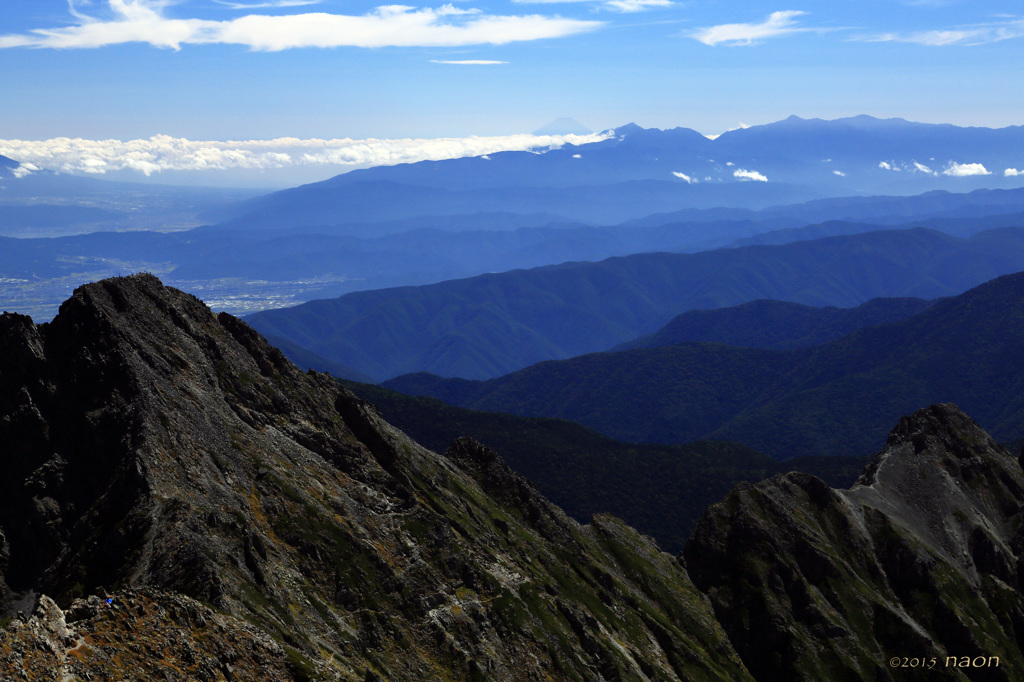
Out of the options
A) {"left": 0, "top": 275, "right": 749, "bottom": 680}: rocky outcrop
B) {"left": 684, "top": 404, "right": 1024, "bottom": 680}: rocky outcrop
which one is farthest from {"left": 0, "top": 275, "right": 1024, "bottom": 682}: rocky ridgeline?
{"left": 684, "top": 404, "right": 1024, "bottom": 680}: rocky outcrop

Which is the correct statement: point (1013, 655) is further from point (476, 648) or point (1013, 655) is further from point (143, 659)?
point (143, 659)

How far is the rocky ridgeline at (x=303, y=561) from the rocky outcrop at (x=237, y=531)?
0.30 m

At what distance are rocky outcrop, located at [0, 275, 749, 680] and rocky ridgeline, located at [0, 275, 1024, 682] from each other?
30 centimetres

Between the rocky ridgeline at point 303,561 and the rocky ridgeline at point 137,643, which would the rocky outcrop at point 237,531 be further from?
→ the rocky ridgeline at point 303,561

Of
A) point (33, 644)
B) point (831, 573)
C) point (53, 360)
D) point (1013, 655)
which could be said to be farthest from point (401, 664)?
point (1013, 655)

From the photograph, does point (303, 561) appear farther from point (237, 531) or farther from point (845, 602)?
point (845, 602)

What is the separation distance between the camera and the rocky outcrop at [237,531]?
235ft

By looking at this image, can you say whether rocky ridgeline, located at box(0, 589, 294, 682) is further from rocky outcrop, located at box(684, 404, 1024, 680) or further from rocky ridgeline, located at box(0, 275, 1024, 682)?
rocky outcrop, located at box(684, 404, 1024, 680)

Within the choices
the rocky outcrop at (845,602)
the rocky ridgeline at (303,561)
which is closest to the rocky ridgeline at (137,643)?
the rocky ridgeline at (303,561)

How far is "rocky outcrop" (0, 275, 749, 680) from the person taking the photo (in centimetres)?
7156

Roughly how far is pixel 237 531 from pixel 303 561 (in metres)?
13.6

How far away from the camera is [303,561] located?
316 ft

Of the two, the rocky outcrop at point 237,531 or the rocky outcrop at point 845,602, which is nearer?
the rocky outcrop at point 237,531

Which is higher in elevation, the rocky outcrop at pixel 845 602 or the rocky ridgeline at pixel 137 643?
the rocky ridgeline at pixel 137 643
